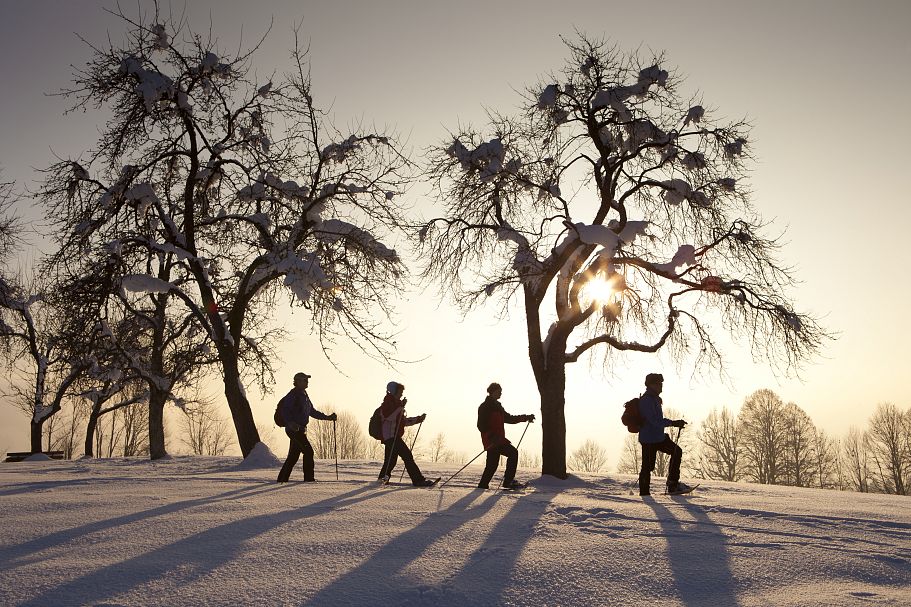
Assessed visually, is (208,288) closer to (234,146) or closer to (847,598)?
(234,146)

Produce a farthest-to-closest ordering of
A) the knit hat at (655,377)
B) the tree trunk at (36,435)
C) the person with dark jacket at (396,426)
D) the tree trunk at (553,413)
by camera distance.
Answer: the tree trunk at (36,435)
the tree trunk at (553,413)
the person with dark jacket at (396,426)
the knit hat at (655,377)

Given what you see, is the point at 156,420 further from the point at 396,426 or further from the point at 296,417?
the point at 396,426

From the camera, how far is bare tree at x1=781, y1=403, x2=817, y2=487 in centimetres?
3900

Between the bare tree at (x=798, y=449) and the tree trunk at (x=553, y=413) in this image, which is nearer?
the tree trunk at (x=553, y=413)

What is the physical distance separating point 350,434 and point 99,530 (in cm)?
4960

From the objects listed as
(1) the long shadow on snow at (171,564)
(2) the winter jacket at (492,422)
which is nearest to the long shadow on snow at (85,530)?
(1) the long shadow on snow at (171,564)

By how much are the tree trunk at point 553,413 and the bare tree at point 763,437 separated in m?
31.5

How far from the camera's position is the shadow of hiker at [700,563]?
4.00 meters

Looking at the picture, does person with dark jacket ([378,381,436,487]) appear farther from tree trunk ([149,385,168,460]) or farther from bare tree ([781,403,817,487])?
bare tree ([781,403,817,487])

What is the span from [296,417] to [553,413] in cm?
557

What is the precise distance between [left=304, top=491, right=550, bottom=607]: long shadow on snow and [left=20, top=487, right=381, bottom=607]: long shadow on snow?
1034mm

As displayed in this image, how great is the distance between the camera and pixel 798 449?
3962cm

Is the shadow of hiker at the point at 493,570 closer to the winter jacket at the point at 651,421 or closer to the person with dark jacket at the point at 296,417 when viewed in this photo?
the winter jacket at the point at 651,421

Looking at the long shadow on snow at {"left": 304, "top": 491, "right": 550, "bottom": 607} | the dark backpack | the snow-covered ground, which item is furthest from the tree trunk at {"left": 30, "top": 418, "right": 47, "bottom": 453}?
the long shadow on snow at {"left": 304, "top": 491, "right": 550, "bottom": 607}
